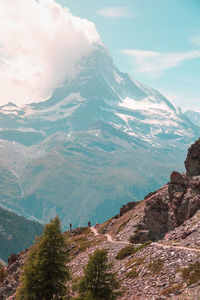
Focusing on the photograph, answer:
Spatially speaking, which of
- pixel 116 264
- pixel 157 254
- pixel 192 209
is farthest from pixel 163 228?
pixel 157 254

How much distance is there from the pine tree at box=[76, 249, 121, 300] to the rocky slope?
1996 mm

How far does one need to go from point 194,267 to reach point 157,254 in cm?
865

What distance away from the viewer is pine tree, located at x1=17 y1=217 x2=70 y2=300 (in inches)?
1695

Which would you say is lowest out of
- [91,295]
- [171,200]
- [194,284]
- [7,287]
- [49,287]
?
[194,284]

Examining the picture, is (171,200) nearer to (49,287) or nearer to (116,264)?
(116,264)

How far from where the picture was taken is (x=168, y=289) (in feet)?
107

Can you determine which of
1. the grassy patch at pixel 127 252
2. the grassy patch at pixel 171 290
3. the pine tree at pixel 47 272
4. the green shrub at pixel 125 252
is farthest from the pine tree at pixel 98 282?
the green shrub at pixel 125 252

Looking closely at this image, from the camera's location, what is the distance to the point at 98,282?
3700 cm

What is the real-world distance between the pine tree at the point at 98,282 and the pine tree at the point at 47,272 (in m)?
7.71

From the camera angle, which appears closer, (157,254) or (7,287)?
(157,254)

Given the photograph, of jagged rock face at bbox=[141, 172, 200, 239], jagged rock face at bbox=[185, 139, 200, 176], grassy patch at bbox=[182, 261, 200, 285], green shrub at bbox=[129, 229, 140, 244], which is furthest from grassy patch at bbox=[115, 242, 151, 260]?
jagged rock face at bbox=[185, 139, 200, 176]

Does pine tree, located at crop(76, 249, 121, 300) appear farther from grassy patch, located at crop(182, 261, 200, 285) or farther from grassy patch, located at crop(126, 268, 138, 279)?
grassy patch, located at crop(182, 261, 200, 285)

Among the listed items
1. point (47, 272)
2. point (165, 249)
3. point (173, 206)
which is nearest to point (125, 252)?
point (173, 206)

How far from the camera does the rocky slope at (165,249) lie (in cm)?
3378
